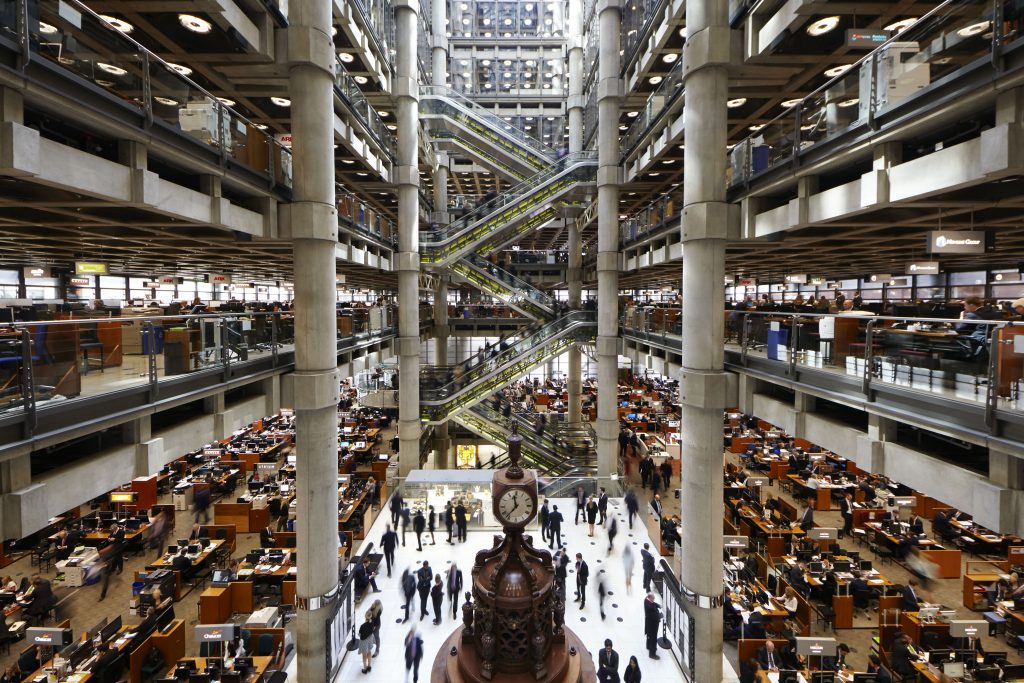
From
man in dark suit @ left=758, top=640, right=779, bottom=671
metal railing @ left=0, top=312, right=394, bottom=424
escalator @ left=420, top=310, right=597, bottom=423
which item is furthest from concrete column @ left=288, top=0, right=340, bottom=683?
escalator @ left=420, top=310, right=597, bottom=423

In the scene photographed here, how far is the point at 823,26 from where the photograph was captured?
8633 millimetres

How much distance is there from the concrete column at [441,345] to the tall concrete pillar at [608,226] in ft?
33.5

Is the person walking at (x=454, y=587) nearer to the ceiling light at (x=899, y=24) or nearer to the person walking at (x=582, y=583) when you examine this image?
the person walking at (x=582, y=583)

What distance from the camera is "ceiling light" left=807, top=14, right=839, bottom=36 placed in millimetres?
8438

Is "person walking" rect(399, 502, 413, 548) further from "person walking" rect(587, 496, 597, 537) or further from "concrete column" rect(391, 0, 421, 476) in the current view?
"person walking" rect(587, 496, 597, 537)

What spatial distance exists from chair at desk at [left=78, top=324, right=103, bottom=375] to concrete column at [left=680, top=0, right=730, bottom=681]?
8.94 meters

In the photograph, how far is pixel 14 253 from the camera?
1369 centimetres

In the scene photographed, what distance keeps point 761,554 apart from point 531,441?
392 inches

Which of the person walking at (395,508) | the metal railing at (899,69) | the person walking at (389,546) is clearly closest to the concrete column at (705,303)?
the metal railing at (899,69)

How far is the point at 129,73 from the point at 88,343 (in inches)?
118

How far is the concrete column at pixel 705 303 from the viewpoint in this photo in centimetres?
945

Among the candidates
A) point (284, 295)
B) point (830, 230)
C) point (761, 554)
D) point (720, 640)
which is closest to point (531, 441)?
point (761, 554)

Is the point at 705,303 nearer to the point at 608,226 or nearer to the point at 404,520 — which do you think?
the point at 404,520

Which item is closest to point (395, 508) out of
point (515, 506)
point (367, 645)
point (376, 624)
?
point (376, 624)
